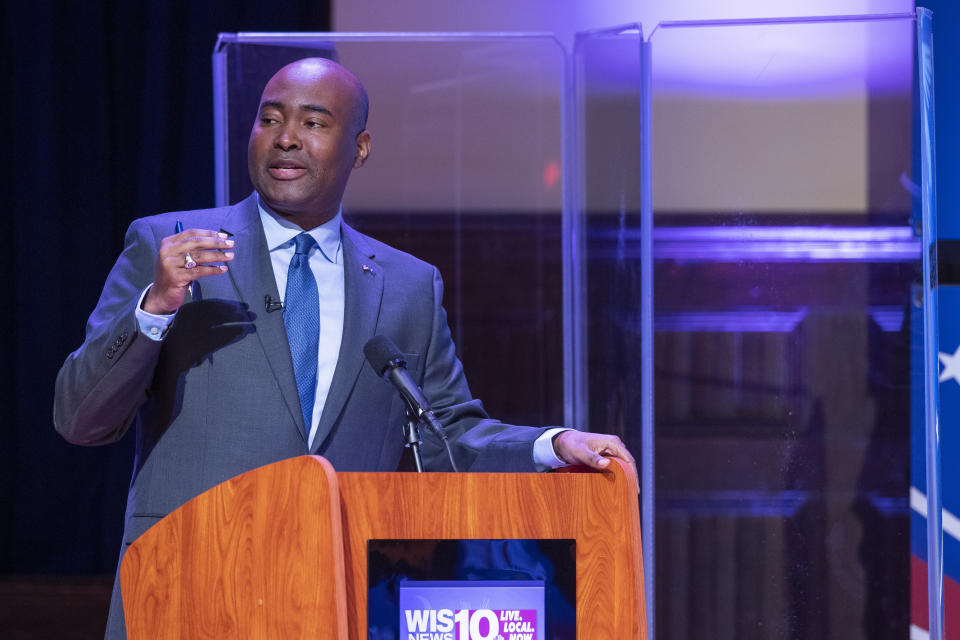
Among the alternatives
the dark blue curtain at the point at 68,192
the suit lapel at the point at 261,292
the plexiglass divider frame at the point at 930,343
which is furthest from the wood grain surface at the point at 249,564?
the dark blue curtain at the point at 68,192

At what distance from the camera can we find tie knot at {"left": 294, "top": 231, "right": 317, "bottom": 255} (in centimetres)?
200

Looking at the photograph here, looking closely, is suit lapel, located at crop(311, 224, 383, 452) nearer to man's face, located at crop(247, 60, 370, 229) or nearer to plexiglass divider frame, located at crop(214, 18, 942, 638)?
man's face, located at crop(247, 60, 370, 229)

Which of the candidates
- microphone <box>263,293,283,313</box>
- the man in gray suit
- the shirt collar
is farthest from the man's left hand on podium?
the shirt collar

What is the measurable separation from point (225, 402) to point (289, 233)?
0.40 meters

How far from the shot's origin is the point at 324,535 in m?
1.27

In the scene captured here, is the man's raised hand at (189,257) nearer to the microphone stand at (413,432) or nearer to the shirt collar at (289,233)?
the microphone stand at (413,432)

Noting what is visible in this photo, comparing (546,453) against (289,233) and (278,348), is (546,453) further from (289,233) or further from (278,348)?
(289,233)

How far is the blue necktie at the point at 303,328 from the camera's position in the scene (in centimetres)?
190

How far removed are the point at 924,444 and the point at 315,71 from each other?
5.92ft

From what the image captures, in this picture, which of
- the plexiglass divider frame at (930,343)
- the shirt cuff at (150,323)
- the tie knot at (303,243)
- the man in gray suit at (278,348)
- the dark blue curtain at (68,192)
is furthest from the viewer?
the dark blue curtain at (68,192)

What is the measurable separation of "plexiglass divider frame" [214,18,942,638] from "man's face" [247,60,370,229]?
634 millimetres

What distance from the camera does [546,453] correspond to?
1.71 metres

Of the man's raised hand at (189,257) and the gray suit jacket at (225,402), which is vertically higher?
the man's raised hand at (189,257)

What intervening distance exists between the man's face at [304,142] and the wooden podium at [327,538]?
0.85 metres
